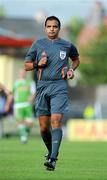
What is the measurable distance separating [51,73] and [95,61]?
54.4 meters

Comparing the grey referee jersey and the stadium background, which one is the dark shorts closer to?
the grey referee jersey

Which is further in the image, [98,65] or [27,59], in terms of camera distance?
[98,65]

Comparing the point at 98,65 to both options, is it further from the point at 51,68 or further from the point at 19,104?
the point at 51,68

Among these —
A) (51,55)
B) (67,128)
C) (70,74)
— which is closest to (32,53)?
(51,55)

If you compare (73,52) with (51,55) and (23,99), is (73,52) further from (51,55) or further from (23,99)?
(23,99)

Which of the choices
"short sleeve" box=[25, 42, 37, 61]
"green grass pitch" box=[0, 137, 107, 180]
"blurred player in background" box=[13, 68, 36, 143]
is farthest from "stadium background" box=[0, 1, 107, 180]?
"short sleeve" box=[25, 42, 37, 61]

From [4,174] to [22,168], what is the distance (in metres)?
1.22

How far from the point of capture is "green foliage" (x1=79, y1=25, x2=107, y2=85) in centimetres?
6644

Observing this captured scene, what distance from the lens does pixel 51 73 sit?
44.3 ft

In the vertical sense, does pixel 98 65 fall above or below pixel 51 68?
below

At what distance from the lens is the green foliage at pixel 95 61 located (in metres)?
66.4

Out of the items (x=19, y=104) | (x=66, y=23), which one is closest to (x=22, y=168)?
(x=19, y=104)

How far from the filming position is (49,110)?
44.7 feet

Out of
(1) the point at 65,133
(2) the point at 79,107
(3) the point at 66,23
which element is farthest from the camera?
(3) the point at 66,23
